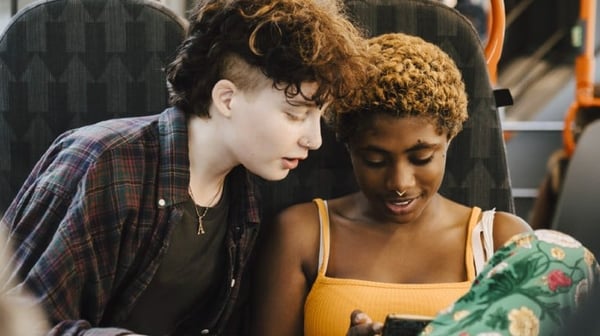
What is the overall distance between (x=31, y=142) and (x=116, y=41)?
0.26 metres

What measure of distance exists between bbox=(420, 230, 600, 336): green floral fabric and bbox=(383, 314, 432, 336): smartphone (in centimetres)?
11

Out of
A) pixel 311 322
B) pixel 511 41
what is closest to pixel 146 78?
pixel 311 322

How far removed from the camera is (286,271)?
1.62 m

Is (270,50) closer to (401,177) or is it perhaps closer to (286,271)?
(401,177)

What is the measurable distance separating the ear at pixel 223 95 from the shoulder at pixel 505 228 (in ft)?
1.80

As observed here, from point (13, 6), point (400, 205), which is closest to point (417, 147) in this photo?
point (400, 205)

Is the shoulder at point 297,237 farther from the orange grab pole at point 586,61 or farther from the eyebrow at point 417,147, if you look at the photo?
the orange grab pole at point 586,61

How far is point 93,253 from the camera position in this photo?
1.39 meters

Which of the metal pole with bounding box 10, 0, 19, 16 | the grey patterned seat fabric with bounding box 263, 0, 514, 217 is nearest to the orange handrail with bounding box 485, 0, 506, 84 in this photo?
the grey patterned seat fabric with bounding box 263, 0, 514, 217

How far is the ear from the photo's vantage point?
4.67 ft

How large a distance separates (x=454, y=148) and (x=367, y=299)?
1.27 ft

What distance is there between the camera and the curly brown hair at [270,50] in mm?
1387

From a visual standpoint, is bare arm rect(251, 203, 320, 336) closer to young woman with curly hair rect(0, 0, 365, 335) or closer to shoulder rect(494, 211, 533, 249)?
young woman with curly hair rect(0, 0, 365, 335)

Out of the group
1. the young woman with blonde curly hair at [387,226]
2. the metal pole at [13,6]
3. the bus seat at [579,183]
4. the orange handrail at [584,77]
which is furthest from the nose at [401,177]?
the orange handrail at [584,77]
